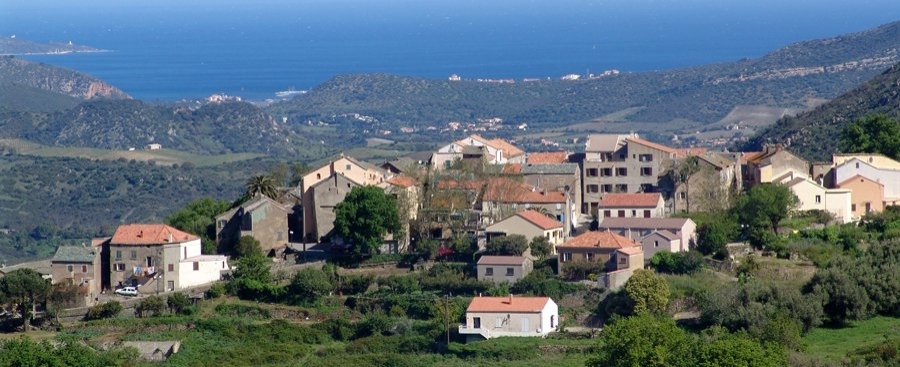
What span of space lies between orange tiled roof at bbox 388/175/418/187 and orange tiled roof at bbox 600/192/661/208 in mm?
5684

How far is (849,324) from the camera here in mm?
47219

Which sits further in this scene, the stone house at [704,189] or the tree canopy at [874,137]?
the tree canopy at [874,137]

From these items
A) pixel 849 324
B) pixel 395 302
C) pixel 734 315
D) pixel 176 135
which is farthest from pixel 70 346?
pixel 176 135

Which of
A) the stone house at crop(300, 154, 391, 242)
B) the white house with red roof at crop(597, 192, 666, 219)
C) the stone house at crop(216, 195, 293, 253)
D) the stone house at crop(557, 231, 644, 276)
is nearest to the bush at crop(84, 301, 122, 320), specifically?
the stone house at crop(216, 195, 293, 253)

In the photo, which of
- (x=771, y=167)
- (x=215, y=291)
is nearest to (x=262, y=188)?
(x=215, y=291)

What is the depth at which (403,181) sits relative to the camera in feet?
186

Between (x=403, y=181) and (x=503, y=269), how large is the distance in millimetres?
6839

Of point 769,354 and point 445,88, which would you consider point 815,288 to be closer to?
point 769,354

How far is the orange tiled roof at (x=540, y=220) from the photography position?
5303cm

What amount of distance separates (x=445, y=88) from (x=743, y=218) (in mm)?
115192

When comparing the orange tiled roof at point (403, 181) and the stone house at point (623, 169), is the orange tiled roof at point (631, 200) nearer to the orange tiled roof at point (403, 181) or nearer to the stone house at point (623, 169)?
the stone house at point (623, 169)

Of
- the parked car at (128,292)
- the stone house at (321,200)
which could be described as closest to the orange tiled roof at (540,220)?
the stone house at (321,200)

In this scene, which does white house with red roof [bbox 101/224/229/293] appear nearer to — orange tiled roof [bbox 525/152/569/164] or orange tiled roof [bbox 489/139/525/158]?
orange tiled roof [bbox 489/139/525/158]

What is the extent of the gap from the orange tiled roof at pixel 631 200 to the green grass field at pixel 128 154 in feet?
228
